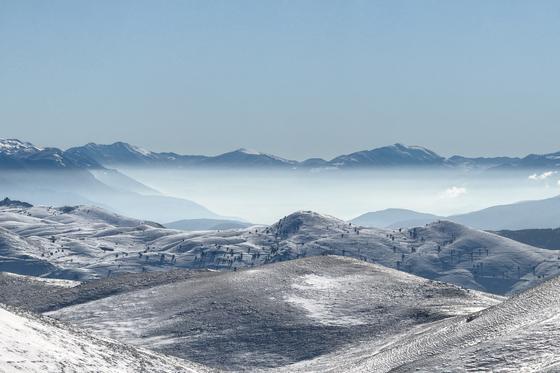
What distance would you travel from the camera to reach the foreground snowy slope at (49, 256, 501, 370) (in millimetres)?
120062

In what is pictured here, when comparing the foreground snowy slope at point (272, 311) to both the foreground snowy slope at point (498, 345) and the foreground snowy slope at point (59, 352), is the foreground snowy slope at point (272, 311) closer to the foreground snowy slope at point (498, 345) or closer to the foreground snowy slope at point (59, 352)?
the foreground snowy slope at point (498, 345)

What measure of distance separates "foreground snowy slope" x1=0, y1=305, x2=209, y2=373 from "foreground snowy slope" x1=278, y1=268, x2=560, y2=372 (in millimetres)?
19195

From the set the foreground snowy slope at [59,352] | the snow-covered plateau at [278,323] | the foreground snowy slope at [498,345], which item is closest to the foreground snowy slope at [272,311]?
the snow-covered plateau at [278,323]

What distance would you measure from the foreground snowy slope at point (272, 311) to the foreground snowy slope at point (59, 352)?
41687mm

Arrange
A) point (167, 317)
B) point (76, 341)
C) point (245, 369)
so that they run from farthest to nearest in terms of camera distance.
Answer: point (167, 317) → point (245, 369) → point (76, 341)

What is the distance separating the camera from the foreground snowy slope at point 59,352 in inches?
2178

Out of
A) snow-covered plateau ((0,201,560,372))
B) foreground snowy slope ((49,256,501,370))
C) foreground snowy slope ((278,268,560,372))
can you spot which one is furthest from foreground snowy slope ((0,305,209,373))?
foreground snowy slope ((49,256,501,370))

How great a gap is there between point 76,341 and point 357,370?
91.3 ft

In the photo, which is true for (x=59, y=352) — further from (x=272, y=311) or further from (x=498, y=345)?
(x=272, y=311)

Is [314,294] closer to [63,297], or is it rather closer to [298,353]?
[298,353]

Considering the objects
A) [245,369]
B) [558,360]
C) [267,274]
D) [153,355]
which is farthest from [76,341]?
[267,274]

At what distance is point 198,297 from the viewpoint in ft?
477

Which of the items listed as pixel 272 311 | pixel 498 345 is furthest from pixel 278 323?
pixel 498 345

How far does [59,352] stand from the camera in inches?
2373
